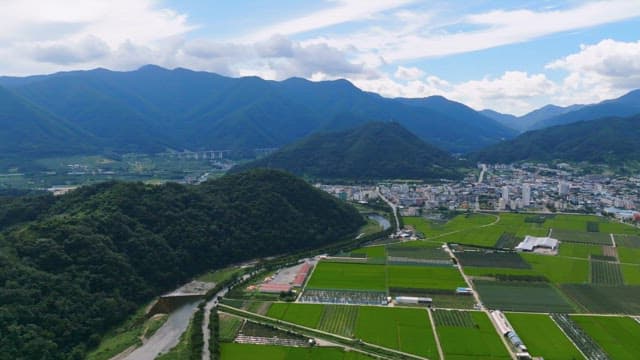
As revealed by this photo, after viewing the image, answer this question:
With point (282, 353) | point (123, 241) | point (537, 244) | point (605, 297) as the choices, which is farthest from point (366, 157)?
point (282, 353)

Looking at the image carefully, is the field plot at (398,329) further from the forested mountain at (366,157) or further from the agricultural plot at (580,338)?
the forested mountain at (366,157)

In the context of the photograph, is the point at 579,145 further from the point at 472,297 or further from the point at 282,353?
the point at 282,353

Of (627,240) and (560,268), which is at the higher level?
(627,240)

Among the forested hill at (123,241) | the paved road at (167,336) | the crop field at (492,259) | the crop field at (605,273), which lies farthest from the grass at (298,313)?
the crop field at (605,273)

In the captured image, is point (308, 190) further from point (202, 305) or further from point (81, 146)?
point (81, 146)

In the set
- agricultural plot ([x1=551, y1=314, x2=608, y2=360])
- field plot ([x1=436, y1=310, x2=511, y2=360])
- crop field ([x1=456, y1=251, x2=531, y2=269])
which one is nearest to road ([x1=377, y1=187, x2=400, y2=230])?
crop field ([x1=456, y1=251, x2=531, y2=269])

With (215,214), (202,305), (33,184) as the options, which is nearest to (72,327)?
(202,305)
